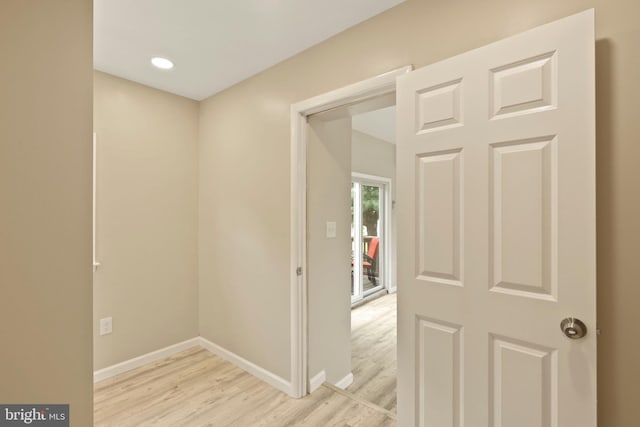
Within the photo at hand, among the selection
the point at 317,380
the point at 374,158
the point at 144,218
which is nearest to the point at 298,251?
the point at 317,380

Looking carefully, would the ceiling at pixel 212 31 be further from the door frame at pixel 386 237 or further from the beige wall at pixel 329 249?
the door frame at pixel 386 237

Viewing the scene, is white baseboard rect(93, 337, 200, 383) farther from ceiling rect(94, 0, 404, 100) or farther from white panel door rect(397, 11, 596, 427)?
ceiling rect(94, 0, 404, 100)

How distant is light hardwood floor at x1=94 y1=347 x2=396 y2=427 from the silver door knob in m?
1.28

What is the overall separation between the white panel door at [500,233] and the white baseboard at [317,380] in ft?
2.89

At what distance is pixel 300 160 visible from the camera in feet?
7.10

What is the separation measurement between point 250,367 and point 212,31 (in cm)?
244

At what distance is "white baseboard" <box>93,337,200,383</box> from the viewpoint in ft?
7.89

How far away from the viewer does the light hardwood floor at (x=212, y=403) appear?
6.36 feet

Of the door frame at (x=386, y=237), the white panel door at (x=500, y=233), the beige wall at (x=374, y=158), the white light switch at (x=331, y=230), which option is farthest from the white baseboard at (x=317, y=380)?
the door frame at (x=386, y=237)

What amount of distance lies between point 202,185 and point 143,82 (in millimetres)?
981

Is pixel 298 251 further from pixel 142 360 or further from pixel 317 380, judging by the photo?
pixel 142 360
